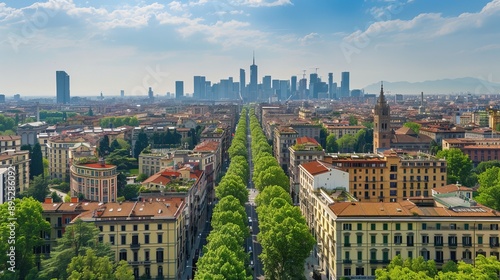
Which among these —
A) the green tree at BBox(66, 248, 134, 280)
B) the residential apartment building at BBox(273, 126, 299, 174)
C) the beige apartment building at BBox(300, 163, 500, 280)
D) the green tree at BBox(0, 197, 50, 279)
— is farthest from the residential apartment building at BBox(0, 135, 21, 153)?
the beige apartment building at BBox(300, 163, 500, 280)

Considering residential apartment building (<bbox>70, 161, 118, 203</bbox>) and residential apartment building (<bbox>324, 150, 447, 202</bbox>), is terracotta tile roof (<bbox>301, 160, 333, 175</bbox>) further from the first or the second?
residential apartment building (<bbox>70, 161, 118, 203</bbox>)

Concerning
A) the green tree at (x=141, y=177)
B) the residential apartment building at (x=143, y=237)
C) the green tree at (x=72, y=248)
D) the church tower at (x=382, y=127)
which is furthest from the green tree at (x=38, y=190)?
the church tower at (x=382, y=127)

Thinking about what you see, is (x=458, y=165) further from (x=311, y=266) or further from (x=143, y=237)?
(x=143, y=237)

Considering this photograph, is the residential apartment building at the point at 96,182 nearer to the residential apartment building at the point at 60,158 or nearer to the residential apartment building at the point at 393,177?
the residential apartment building at the point at 60,158

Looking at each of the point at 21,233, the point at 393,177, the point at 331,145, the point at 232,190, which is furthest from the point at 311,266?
the point at 331,145

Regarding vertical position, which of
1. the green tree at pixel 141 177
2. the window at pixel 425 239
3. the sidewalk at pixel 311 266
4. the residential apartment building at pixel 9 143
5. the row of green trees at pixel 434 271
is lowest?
the sidewalk at pixel 311 266

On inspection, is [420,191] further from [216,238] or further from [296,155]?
[216,238]

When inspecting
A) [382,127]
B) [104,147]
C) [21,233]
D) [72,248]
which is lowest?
[72,248]
